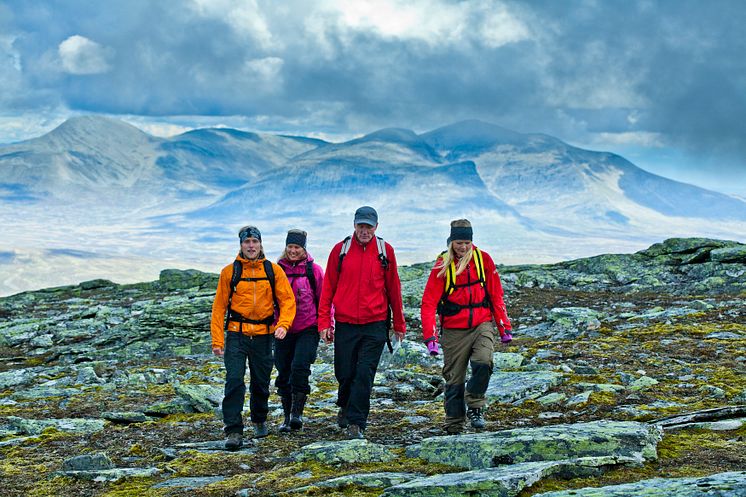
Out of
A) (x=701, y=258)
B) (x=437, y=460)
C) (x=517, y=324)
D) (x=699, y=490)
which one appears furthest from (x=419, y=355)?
(x=701, y=258)

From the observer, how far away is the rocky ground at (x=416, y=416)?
25.5 feet

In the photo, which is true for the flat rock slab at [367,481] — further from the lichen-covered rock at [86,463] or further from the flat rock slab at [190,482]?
the lichen-covered rock at [86,463]

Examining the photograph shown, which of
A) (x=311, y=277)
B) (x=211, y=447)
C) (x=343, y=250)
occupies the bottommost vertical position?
(x=211, y=447)

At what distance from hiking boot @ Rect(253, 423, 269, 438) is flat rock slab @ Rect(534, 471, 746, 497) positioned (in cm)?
596

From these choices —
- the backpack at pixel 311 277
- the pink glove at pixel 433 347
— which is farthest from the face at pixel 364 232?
the pink glove at pixel 433 347

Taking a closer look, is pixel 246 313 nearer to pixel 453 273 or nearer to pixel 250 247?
pixel 250 247

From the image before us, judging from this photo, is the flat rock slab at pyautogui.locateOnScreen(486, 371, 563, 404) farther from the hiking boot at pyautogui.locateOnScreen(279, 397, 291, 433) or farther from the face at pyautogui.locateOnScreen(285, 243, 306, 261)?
the face at pyautogui.locateOnScreen(285, 243, 306, 261)

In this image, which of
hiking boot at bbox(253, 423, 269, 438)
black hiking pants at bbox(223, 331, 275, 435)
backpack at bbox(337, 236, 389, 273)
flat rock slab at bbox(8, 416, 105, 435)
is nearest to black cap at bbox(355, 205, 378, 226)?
backpack at bbox(337, 236, 389, 273)

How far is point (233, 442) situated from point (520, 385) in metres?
5.29

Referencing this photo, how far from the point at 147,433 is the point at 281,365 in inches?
93.3

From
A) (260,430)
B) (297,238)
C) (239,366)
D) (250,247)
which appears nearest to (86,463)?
(239,366)

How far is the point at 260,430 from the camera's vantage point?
37.7 ft

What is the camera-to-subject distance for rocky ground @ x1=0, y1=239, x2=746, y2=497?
7758mm

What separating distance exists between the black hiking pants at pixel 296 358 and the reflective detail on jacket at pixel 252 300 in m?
0.83
